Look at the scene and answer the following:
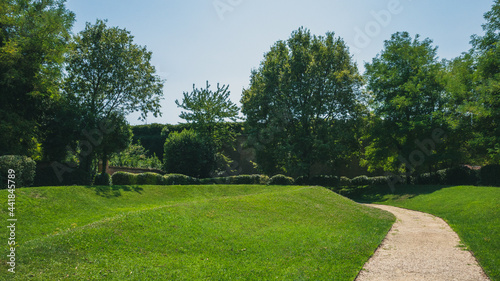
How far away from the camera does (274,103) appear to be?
110ft

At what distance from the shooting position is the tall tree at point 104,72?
83.3ft

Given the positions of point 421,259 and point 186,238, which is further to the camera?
point 186,238

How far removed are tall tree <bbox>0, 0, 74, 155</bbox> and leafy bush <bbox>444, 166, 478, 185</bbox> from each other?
33.2 m

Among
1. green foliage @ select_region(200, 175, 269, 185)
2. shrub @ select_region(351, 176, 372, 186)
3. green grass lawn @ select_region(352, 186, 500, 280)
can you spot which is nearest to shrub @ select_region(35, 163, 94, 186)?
green foliage @ select_region(200, 175, 269, 185)

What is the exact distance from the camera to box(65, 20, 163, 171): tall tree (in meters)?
25.4

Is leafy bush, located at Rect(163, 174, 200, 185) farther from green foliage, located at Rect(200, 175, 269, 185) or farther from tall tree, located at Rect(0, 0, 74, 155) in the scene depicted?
tall tree, located at Rect(0, 0, 74, 155)

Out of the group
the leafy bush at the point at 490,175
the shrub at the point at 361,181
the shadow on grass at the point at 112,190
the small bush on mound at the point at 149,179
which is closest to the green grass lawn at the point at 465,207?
the shrub at the point at 361,181

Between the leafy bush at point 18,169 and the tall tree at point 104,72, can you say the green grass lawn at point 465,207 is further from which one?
the tall tree at point 104,72

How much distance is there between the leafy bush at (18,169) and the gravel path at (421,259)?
15733 millimetres

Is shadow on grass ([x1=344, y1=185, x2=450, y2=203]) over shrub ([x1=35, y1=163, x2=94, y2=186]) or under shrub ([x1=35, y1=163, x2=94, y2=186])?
under

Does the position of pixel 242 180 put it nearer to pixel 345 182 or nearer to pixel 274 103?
pixel 274 103

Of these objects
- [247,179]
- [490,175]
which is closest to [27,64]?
[247,179]

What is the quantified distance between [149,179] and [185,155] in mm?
5178

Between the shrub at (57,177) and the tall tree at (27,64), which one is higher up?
the tall tree at (27,64)
